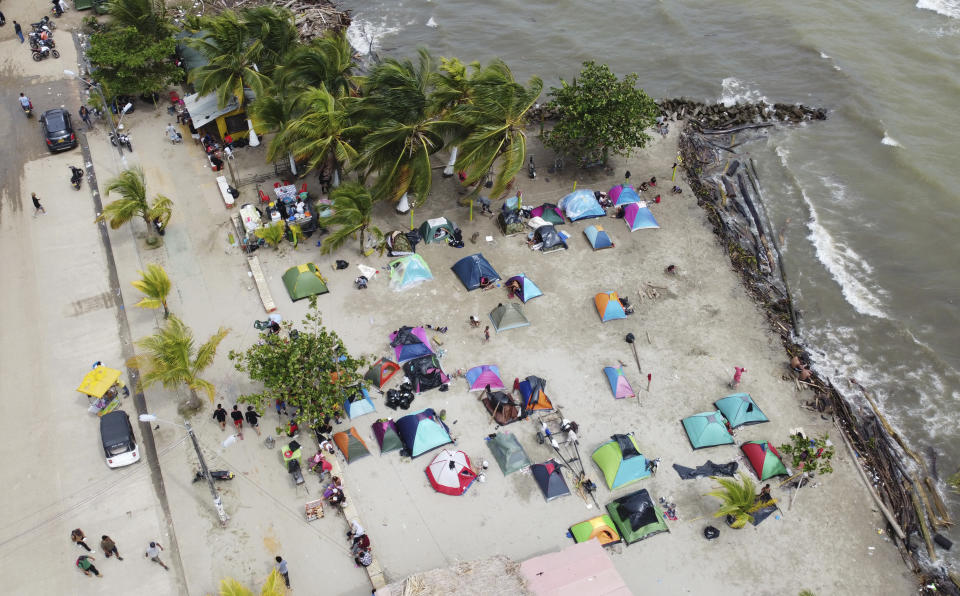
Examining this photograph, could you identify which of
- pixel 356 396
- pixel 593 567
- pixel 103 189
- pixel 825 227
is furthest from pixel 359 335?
pixel 825 227

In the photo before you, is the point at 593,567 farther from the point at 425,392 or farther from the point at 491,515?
the point at 425,392

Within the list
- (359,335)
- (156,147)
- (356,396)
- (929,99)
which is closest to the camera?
(356,396)

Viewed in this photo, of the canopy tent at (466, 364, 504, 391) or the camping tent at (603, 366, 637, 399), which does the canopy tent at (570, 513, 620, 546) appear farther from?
the canopy tent at (466, 364, 504, 391)

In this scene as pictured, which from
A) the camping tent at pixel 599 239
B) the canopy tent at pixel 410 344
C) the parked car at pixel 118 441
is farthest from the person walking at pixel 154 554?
the camping tent at pixel 599 239

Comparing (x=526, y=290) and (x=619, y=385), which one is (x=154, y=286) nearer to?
(x=526, y=290)

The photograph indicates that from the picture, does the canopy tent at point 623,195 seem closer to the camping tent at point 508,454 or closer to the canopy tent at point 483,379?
the canopy tent at point 483,379

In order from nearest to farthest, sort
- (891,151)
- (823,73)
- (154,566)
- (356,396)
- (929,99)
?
(154,566)
(356,396)
(891,151)
(929,99)
(823,73)

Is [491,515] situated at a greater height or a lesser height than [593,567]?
lesser
